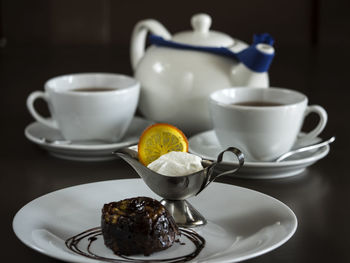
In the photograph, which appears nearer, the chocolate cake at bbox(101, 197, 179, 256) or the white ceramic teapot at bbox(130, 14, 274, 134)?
the chocolate cake at bbox(101, 197, 179, 256)

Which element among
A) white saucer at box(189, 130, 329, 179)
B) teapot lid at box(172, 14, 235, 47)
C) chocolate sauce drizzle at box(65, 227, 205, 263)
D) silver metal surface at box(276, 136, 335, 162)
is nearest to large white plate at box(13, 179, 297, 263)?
chocolate sauce drizzle at box(65, 227, 205, 263)

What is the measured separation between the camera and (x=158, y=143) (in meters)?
0.89

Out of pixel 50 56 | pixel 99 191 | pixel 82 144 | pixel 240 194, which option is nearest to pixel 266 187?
pixel 240 194

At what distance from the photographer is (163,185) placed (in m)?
0.82

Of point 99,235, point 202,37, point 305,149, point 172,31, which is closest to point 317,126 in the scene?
point 305,149

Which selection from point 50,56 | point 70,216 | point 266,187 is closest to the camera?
point 70,216

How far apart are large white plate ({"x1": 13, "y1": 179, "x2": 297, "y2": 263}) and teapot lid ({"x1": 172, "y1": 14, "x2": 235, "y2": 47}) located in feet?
1.44

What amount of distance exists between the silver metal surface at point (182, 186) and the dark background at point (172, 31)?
0.42ft

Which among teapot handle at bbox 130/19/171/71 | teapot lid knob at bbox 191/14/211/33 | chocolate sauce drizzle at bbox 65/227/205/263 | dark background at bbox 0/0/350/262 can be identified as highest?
teapot lid knob at bbox 191/14/211/33

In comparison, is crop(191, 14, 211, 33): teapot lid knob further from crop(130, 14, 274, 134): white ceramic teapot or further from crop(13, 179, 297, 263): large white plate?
crop(13, 179, 297, 263): large white plate

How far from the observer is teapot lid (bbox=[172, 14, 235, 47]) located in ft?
4.11

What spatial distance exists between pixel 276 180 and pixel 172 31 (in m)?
1.75

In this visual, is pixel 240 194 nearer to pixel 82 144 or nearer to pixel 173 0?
pixel 82 144

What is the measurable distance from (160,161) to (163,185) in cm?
3
